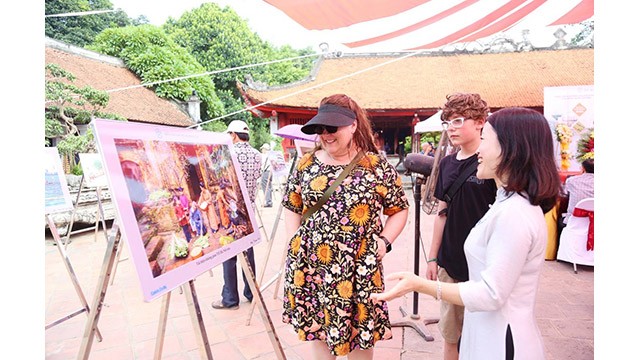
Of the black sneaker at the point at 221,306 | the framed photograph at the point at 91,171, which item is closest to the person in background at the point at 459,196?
the black sneaker at the point at 221,306

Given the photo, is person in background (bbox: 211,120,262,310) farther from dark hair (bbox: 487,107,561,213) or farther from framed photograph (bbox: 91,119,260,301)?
dark hair (bbox: 487,107,561,213)

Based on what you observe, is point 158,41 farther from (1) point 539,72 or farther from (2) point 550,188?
(2) point 550,188

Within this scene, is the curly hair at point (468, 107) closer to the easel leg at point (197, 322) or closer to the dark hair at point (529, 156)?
the dark hair at point (529, 156)

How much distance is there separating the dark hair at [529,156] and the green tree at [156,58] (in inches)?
727

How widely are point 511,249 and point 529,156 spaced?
303mm

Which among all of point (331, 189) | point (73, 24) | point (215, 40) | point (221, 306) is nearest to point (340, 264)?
point (331, 189)

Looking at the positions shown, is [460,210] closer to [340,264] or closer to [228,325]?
[340,264]

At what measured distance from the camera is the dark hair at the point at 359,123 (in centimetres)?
171

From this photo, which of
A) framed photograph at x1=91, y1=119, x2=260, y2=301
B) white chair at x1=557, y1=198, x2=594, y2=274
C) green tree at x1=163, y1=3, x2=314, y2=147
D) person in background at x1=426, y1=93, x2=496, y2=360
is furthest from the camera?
green tree at x1=163, y1=3, x2=314, y2=147

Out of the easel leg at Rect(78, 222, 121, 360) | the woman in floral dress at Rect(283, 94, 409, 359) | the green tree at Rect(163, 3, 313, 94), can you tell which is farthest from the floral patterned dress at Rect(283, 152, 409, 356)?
the green tree at Rect(163, 3, 313, 94)

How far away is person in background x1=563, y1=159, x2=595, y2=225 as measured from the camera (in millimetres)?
3861

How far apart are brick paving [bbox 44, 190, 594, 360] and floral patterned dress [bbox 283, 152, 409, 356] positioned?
2.03ft

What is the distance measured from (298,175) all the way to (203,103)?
800 inches

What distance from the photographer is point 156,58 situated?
18.2m
